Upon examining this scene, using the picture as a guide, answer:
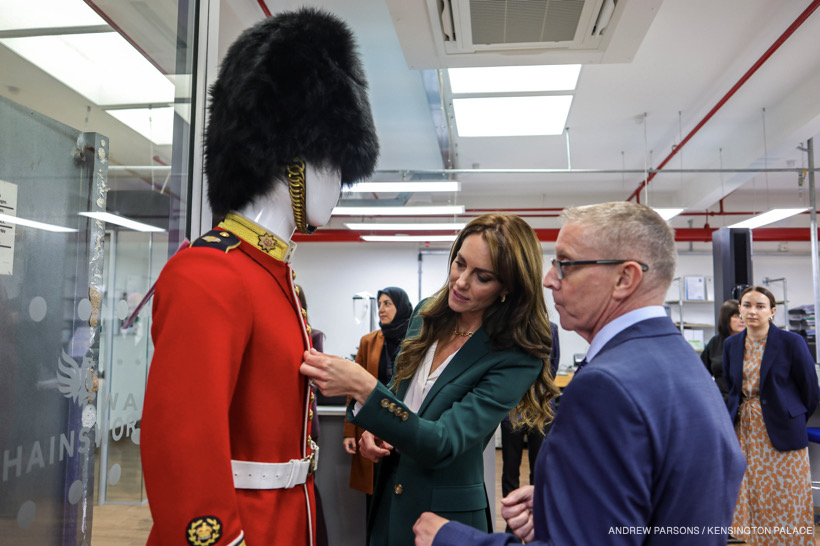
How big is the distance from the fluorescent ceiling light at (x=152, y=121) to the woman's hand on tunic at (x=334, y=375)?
2.38ft

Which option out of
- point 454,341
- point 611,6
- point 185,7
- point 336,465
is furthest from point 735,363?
point 185,7

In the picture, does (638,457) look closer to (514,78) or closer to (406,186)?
(514,78)

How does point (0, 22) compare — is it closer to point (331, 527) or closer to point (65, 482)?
point (65, 482)

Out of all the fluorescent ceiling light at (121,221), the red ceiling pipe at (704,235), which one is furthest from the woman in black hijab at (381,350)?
the red ceiling pipe at (704,235)

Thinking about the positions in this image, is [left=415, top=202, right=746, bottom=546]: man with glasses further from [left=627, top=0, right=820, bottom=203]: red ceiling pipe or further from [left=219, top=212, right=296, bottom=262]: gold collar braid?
[left=627, top=0, right=820, bottom=203]: red ceiling pipe

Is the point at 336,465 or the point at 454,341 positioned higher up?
the point at 454,341

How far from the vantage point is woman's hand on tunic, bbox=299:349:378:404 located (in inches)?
42.0

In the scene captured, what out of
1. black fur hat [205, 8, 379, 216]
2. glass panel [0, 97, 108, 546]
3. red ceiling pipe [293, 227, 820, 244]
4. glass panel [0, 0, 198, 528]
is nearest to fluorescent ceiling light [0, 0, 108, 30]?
glass panel [0, 0, 198, 528]

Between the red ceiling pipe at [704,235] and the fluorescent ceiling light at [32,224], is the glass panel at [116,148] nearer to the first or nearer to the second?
the fluorescent ceiling light at [32,224]

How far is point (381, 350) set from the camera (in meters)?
3.72

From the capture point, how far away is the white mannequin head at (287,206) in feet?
3.62

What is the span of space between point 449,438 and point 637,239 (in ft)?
2.12

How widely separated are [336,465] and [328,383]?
2.49 metres

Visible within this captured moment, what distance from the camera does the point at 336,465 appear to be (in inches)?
133
